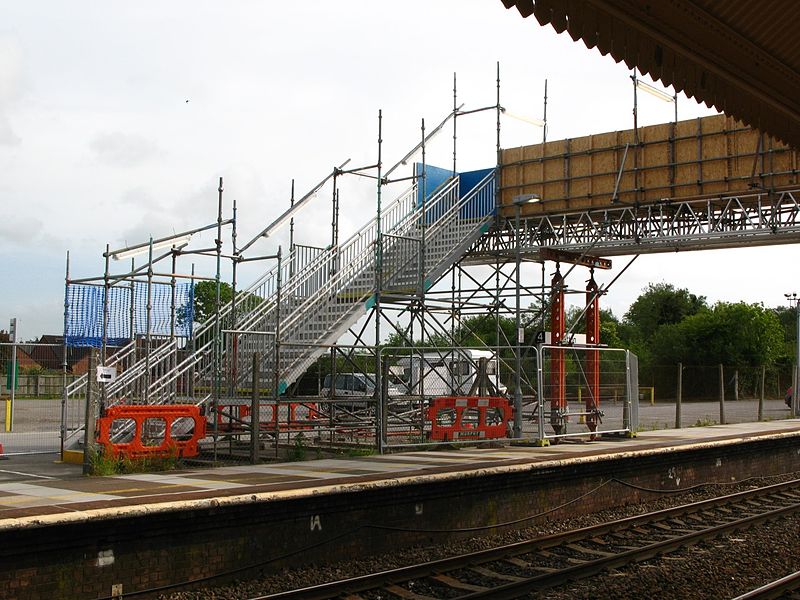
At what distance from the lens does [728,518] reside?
1439cm

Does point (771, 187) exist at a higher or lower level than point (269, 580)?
higher

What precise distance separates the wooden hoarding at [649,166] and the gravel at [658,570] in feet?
31.2

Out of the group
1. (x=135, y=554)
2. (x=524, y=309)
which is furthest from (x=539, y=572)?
(x=524, y=309)

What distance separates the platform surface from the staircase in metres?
2.54

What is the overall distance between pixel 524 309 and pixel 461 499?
11.3m

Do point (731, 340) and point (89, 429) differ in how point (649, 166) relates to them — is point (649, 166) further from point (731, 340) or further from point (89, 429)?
point (731, 340)

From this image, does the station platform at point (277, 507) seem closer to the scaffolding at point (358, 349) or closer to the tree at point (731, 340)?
the scaffolding at point (358, 349)

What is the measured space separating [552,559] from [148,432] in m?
7.40

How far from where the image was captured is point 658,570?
1055 cm

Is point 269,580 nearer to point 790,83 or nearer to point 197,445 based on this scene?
point 197,445

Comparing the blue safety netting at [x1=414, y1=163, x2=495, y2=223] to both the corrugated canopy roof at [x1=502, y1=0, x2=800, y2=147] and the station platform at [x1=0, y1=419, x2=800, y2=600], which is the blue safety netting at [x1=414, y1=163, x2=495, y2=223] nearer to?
the station platform at [x1=0, y1=419, x2=800, y2=600]

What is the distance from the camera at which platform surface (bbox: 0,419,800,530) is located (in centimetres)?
922

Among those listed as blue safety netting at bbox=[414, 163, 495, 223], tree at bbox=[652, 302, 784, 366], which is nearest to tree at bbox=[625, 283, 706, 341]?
tree at bbox=[652, 302, 784, 366]

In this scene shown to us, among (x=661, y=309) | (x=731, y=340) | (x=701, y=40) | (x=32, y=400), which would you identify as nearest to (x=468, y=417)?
(x=32, y=400)
